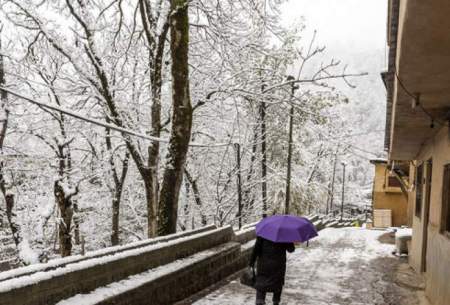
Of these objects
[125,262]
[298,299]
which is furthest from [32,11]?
[298,299]

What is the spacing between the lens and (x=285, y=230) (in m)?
5.94

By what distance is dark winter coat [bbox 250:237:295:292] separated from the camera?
5.99m

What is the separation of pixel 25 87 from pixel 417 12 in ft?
53.1

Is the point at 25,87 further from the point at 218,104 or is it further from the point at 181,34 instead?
the point at 181,34

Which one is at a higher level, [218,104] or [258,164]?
[218,104]

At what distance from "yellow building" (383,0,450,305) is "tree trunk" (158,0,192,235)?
4.12 meters

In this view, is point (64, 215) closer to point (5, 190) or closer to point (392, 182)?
point (5, 190)

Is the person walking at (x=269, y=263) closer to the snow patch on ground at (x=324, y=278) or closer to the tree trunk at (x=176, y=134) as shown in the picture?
the snow patch on ground at (x=324, y=278)

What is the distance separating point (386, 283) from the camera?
9945 mm

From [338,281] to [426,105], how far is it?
5149mm

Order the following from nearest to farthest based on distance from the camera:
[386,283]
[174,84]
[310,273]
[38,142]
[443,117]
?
[443,117] < [174,84] < [386,283] < [310,273] < [38,142]

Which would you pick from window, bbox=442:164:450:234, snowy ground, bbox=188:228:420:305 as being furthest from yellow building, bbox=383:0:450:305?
snowy ground, bbox=188:228:420:305

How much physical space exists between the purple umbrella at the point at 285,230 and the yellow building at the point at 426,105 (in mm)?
2213

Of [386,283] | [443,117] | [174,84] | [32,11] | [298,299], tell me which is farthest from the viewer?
[32,11]
